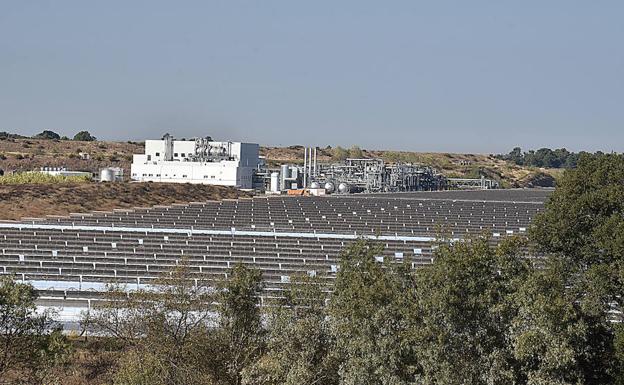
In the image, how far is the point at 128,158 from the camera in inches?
3964

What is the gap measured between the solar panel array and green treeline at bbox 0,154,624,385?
163cm

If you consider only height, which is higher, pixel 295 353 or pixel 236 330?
pixel 236 330

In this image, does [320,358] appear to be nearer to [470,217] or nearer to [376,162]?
[470,217]

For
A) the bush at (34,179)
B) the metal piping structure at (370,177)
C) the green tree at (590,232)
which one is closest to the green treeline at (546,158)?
the metal piping structure at (370,177)

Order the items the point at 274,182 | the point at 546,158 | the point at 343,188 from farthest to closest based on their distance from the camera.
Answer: the point at 546,158
the point at 274,182
the point at 343,188

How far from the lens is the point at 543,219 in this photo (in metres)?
21.0

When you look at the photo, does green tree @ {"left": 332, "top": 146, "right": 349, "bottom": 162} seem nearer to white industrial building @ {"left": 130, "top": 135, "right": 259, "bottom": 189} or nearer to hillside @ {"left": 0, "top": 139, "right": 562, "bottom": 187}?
hillside @ {"left": 0, "top": 139, "right": 562, "bottom": 187}

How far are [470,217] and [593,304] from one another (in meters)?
25.9

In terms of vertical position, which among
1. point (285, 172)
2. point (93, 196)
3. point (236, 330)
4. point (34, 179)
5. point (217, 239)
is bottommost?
point (93, 196)

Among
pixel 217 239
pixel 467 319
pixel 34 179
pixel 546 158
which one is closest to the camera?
pixel 467 319

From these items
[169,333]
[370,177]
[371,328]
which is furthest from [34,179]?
[371,328]

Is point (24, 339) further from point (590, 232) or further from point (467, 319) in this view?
point (590, 232)

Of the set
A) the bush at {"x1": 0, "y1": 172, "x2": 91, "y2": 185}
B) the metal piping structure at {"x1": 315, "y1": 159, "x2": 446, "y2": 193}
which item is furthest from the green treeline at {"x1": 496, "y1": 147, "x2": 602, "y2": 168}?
the bush at {"x1": 0, "y1": 172, "x2": 91, "y2": 185}

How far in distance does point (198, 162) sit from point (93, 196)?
14493 millimetres
